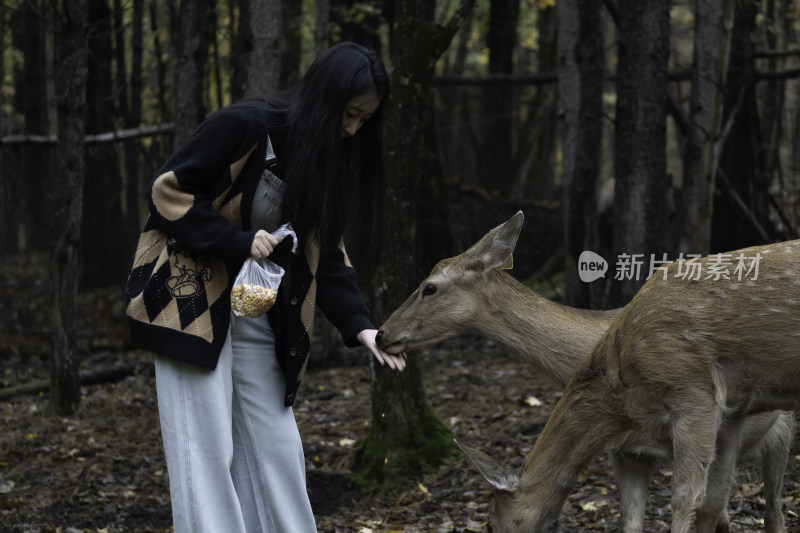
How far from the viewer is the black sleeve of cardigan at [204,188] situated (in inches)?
149

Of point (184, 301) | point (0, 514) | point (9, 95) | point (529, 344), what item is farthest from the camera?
point (9, 95)

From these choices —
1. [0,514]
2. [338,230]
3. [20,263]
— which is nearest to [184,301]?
[338,230]

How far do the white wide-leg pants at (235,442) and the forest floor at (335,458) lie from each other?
1992mm

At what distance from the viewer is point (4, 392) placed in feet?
33.1

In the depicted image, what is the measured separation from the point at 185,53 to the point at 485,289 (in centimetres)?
566

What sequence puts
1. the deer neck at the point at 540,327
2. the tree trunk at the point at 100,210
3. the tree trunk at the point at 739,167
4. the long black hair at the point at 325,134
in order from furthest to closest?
the tree trunk at the point at 100,210
the tree trunk at the point at 739,167
the deer neck at the point at 540,327
the long black hair at the point at 325,134

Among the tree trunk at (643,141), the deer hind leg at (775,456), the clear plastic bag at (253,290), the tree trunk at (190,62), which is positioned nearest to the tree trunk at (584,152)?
the tree trunk at (643,141)

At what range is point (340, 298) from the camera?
4.51m

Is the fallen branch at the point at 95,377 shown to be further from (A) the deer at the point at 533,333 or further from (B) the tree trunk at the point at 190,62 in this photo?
(A) the deer at the point at 533,333

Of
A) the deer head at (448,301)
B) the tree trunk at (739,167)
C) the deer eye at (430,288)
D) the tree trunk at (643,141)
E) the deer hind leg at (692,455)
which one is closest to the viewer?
the deer hind leg at (692,455)

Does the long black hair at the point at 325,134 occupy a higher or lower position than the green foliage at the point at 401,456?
higher

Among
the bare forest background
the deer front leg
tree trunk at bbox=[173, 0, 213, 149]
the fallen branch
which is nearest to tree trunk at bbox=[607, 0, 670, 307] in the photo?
the bare forest background

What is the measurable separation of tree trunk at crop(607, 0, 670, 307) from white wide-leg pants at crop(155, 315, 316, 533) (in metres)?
4.32

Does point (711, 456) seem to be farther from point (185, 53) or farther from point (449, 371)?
point (185, 53)
